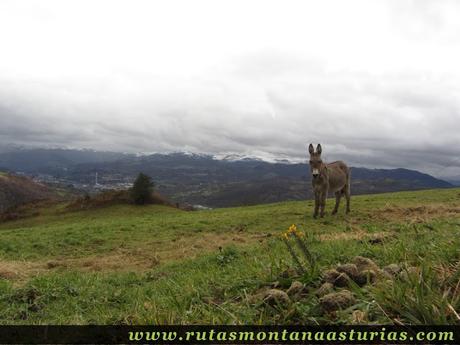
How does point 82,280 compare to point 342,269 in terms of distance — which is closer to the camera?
point 342,269

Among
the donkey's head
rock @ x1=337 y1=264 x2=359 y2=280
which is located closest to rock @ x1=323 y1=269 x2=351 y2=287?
rock @ x1=337 y1=264 x2=359 y2=280

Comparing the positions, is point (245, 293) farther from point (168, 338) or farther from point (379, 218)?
point (379, 218)

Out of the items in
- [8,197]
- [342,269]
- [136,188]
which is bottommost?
[8,197]

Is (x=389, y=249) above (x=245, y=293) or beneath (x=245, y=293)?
above

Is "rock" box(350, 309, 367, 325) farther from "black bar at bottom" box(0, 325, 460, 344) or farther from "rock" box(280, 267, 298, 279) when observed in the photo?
"rock" box(280, 267, 298, 279)

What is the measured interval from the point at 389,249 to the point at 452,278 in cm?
191

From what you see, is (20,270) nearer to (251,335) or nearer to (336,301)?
(251,335)

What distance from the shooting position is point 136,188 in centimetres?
6053

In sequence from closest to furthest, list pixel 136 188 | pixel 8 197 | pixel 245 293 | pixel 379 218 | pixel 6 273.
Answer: pixel 245 293 → pixel 6 273 → pixel 379 218 → pixel 136 188 → pixel 8 197

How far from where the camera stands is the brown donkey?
22172 millimetres

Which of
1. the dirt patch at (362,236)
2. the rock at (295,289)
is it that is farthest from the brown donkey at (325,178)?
the rock at (295,289)

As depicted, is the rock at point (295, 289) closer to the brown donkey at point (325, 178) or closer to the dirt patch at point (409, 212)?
the brown donkey at point (325, 178)

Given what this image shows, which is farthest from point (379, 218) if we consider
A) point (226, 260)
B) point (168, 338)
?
point (168, 338)

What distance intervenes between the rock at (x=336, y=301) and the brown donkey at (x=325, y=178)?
17894 mm
